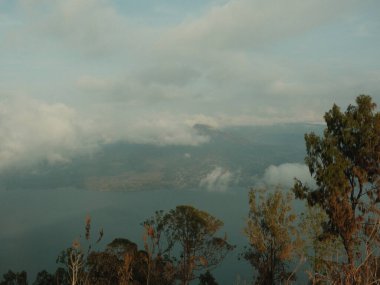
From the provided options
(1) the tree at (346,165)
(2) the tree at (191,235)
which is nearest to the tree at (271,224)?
(1) the tree at (346,165)

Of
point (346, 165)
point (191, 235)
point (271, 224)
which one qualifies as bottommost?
point (191, 235)

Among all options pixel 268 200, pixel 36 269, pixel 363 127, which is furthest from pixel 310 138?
pixel 36 269

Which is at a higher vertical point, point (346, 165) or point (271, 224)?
point (346, 165)

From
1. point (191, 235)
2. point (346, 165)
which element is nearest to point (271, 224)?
point (346, 165)

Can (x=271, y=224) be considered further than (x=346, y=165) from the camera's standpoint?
Yes

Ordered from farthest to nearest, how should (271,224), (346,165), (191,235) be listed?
1. (191,235)
2. (271,224)
3. (346,165)

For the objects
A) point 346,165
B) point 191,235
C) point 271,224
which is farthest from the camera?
point 191,235

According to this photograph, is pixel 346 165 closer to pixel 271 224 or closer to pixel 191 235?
pixel 271 224

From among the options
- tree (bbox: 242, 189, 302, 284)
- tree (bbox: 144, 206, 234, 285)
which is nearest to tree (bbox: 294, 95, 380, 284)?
tree (bbox: 242, 189, 302, 284)

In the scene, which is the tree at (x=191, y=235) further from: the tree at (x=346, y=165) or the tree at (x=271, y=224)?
the tree at (x=346, y=165)
